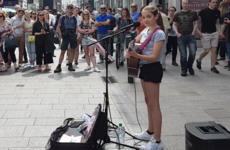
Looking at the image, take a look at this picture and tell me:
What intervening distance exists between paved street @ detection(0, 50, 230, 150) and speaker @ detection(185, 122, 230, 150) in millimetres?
889

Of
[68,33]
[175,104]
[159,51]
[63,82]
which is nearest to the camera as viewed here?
[159,51]

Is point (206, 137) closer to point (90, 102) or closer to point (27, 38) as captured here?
point (90, 102)

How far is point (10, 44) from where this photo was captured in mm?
11023

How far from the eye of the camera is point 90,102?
23.5 ft

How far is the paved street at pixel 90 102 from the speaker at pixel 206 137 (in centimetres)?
89

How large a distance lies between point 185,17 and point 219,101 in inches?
124

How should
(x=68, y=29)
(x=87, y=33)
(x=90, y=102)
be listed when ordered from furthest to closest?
(x=87, y=33) < (x=68, y=29) < (x=90, y=102)

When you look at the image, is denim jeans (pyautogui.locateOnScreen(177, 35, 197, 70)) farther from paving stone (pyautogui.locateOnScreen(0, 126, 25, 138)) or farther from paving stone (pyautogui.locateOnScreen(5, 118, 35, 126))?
paving stone (pyautogui.locateOnScreen(0, 126, 25, 138))

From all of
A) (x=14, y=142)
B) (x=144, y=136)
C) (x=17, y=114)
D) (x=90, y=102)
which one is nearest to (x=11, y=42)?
(x=90, y=102)

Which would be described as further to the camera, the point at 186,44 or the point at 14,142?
the point at 186,44

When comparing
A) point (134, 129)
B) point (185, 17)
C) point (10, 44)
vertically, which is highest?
point (185, 17)

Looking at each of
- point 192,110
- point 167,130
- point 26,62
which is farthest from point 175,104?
point 26,62

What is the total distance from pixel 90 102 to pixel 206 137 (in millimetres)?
3923

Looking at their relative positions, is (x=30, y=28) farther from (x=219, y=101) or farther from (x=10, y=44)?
(x=219, y=101)
